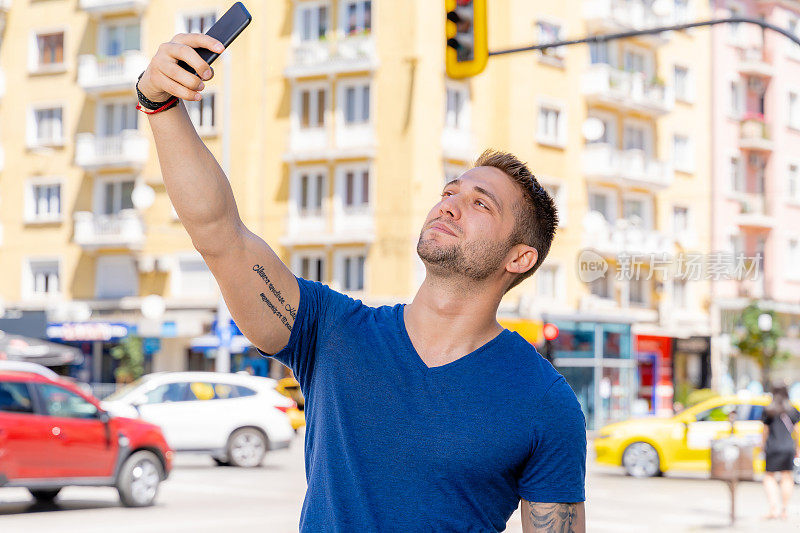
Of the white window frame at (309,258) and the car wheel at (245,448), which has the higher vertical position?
the white window frame at (309,258)

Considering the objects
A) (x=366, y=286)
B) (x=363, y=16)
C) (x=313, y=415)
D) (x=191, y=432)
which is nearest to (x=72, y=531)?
(x=191, y=432)

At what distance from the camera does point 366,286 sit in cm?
Answer: 3625

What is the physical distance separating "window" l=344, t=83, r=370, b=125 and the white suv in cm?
1682

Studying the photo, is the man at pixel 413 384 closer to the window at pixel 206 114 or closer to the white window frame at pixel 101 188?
the window at pixel 206 114

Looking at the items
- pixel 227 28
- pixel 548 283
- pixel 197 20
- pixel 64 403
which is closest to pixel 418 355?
pixel 227 28

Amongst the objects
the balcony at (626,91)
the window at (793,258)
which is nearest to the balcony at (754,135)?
the balcony at (626,91)

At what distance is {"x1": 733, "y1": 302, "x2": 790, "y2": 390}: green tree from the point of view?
3906 centimetres

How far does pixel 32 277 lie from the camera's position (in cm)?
4184

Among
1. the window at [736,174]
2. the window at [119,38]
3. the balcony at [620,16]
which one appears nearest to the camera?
the balcony at [620,16]

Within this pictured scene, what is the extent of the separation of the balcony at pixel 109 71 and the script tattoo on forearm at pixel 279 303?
125 ft

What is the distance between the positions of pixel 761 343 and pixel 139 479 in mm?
28966

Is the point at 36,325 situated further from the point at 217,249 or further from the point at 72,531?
the point at 217,249

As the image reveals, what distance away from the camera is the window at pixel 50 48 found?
4197cm

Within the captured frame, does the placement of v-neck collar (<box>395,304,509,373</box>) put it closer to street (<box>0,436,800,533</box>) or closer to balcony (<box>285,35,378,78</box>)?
street (<box>0,436,800,533</box>)
